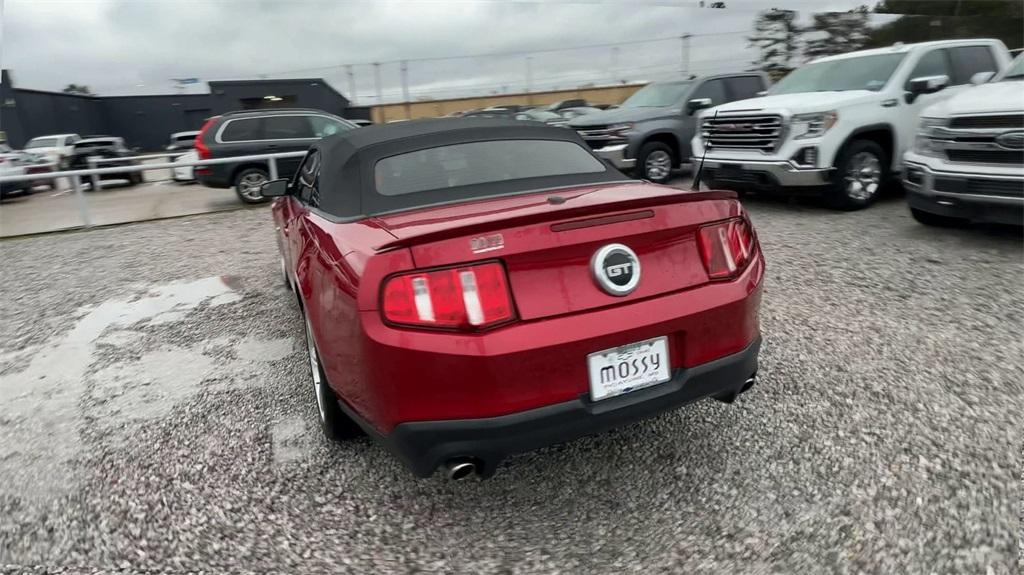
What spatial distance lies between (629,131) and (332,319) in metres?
8.03

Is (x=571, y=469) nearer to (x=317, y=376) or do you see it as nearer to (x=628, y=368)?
(x=628, y=368)

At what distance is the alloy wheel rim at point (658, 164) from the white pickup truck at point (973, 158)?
417cm

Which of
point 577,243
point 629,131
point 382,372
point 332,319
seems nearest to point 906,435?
point 577,243

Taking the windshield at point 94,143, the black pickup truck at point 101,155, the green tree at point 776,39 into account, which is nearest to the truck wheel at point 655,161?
the black pickup truck at point 101,155

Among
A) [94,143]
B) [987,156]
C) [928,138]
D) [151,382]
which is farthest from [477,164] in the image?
[94,143]

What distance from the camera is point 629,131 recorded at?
31.7 feet

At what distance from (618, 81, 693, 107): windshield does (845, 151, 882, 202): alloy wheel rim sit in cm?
353

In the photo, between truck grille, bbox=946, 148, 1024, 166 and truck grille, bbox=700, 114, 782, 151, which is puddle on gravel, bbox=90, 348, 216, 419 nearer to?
truck grille, bbox=700, 114, 782, 151

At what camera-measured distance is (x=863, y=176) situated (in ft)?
23.4

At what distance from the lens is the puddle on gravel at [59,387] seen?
2.89 m

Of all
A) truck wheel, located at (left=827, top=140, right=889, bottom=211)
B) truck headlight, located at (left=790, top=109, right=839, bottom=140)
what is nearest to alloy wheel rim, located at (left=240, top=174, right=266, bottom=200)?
truck headlight, located at (left=790, top=109, right=839, bottom=140)

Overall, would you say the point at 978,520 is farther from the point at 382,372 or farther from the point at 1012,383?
the point at 382,372

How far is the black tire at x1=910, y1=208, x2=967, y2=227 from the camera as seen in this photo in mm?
6156

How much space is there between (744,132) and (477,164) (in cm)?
511
